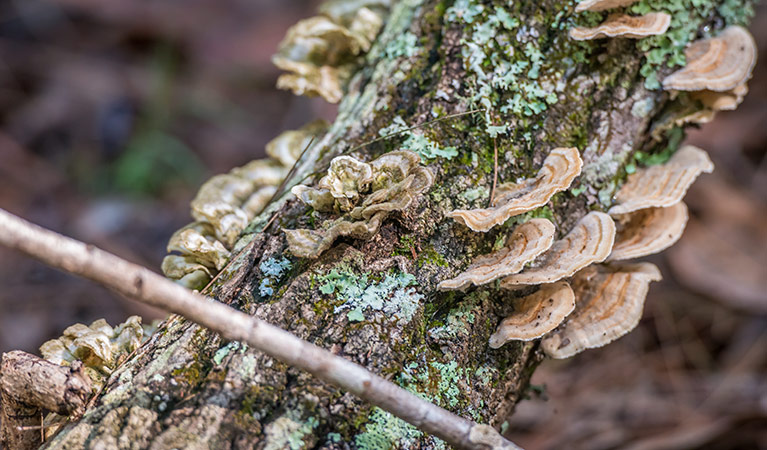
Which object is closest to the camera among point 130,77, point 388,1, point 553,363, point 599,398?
point 388,1

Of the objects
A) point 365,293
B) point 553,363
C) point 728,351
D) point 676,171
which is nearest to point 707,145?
point 728,351

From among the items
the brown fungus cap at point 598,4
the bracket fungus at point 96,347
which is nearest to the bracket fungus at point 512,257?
the brown fungus cap at point 598,4

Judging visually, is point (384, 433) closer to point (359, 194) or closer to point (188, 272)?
point (359, 194)

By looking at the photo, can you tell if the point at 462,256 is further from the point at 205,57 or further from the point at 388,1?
the point at 205,57

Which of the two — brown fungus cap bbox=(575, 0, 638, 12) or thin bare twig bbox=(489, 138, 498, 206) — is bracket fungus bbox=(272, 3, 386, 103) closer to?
thin bare twig bbox=(489, 138, 498, 206)

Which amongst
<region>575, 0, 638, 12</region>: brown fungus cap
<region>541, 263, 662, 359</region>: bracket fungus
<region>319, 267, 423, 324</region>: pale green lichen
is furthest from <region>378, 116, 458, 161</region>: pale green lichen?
<region>575, 0, 638, 12</region>: brown fungus cap

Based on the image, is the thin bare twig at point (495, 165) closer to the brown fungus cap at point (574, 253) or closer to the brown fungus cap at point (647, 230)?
the brown fungus cap at point (574, 253)
